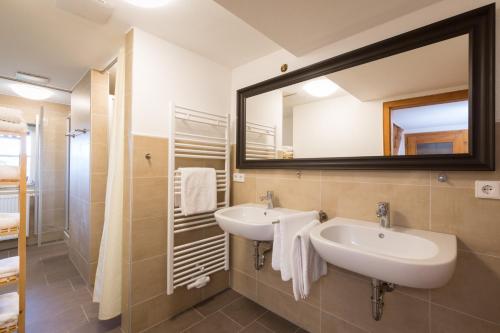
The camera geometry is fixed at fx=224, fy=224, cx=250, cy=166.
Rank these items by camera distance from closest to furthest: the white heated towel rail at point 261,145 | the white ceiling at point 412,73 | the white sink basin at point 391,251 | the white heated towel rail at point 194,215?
1. the white sink basin at point 391,251
2. the white ceiling at point 412,73
3. the white heated towel rail at point 194,215
4. the white heated towel rail at point 261,145

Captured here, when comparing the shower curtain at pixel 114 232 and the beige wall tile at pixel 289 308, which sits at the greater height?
A: the shower curtain at pixel 114 232

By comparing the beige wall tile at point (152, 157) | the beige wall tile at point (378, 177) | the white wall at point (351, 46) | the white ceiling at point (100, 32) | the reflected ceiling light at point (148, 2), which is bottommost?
the beige wall tile at point (378, 177)

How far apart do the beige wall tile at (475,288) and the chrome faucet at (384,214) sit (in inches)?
12.4

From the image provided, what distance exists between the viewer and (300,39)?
1408mm

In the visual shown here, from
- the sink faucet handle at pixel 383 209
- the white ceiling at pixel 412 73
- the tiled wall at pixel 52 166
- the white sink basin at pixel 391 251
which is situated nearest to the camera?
the white sink basin at pixel 391 251

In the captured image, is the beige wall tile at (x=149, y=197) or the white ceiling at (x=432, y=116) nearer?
the white ceiling at (x=432, y=116)

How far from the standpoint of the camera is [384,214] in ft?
3.92

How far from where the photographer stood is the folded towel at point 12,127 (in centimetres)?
121

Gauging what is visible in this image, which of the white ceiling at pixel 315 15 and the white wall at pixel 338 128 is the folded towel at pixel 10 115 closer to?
the white ceiling at pixel 315 15

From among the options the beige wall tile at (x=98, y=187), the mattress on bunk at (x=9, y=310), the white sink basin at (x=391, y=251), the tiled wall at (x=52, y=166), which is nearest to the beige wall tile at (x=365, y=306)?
the white sink basin at (x=391, y=251)

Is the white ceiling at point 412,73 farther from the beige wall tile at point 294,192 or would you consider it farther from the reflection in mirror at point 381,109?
the beige wall tile at point 294,192

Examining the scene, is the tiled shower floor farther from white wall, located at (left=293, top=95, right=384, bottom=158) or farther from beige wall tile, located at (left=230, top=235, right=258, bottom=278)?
white wall, located at (left=293, top=95, right=384, bottom=158)

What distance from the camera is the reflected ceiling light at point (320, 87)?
152 centimetres

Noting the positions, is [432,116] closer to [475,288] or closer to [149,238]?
[475,288]
